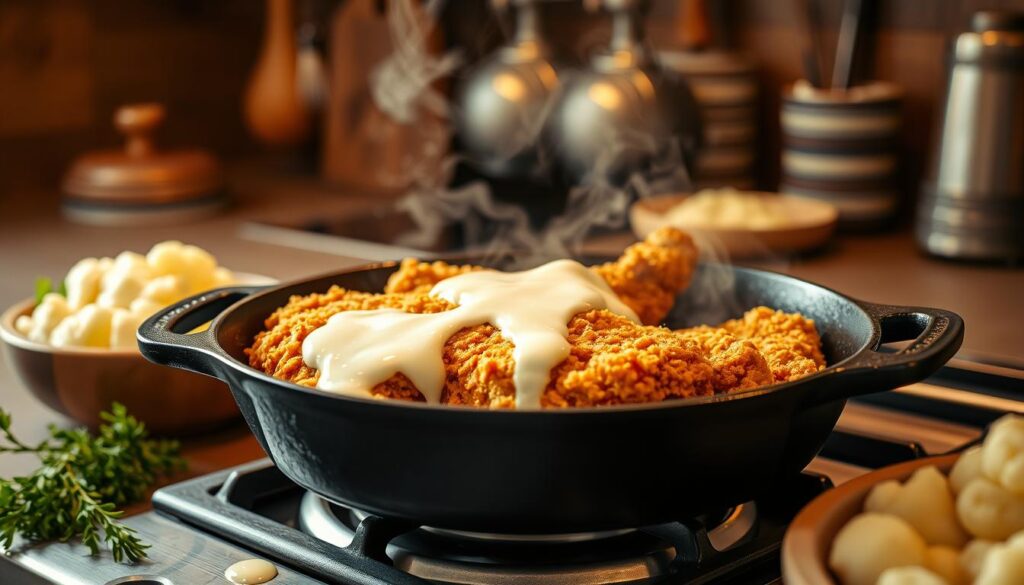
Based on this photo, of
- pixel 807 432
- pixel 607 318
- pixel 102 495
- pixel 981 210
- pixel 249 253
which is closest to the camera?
pixel 807 432

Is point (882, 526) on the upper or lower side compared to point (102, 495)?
upper

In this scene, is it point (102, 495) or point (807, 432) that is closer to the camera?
point (807, 432)

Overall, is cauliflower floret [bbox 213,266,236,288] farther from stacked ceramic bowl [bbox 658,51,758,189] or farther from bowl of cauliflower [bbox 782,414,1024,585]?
stacked ceramic bowl [bbox 658,51,758,189]

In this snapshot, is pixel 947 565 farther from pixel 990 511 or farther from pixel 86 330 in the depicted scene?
pixel 86 330

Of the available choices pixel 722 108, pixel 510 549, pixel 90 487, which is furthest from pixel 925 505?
pixel 722 108

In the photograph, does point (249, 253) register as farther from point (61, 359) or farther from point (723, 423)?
point (723, 423)

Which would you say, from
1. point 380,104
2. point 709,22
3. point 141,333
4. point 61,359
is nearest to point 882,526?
point 141,333
